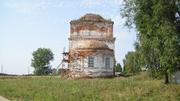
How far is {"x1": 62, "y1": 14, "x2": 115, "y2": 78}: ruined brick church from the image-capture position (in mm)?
60219

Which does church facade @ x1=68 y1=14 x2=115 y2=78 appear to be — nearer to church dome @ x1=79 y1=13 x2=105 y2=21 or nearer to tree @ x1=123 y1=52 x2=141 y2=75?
church dome @ x1=79 y1=13 x2=105 y2=21

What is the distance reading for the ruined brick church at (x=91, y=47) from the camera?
198 ft

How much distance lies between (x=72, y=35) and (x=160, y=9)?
109 ft

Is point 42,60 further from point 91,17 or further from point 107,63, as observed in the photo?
point 107,63

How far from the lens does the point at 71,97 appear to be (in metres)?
28.8

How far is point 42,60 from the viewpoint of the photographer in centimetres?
11319

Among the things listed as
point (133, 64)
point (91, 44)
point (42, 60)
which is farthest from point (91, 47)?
point (42, 60)

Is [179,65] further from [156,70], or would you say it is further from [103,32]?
[103,32]

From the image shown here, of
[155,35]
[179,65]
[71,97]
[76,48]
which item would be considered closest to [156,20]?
[155,35]

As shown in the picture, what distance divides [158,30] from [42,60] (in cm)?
8370

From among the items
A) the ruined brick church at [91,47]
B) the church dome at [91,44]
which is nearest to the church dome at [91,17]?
the ruined brick church at [91,47]

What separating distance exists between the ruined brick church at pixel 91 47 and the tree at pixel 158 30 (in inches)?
1020

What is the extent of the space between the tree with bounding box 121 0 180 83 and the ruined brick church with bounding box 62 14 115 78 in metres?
25.9

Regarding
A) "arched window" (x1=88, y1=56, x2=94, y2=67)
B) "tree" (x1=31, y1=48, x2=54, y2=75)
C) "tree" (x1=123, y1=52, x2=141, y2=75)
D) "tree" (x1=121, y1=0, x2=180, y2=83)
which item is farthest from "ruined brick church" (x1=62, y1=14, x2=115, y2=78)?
"tree" (x1=31, y1=48, x2=54, y2=75)
